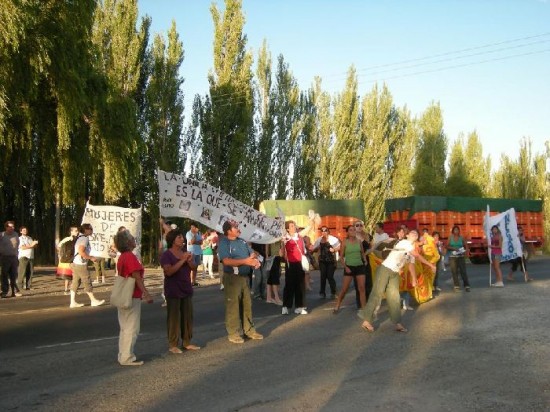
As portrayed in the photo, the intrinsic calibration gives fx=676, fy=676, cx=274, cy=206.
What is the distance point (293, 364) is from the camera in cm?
791

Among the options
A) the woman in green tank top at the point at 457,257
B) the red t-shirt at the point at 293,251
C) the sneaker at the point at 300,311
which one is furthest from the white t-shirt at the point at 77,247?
the woman in green tank top at the point at 457,257

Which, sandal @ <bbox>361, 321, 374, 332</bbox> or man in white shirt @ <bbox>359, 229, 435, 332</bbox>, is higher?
man in white shirt @ <bbox>359, 229, 435, 332</bbox>

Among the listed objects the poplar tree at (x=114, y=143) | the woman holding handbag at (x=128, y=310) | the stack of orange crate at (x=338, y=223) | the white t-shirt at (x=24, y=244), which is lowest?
the woman holding handbag at (x=128, y=310)

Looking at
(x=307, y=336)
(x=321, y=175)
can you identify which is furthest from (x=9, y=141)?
(x=321, y=175)

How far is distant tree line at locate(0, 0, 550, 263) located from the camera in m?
21.6

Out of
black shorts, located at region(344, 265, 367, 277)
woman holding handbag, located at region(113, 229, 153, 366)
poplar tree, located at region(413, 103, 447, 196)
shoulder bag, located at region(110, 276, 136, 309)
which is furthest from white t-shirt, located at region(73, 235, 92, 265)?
poplar tree, located at region(413, 103, 447, 196)

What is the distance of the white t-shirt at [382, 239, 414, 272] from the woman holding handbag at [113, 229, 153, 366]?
412 centimetres

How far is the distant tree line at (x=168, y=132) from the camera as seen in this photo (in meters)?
21.6

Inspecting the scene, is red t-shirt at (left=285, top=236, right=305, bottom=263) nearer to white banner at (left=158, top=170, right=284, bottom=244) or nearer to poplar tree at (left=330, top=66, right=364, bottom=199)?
white banner at (left=158, top=170, right=284, bottom=244)

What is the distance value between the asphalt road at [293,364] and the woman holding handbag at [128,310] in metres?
0.18

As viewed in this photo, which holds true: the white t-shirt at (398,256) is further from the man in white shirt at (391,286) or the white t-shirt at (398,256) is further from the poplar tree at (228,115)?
the poplar tree at (228,115)

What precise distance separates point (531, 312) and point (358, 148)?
114ft

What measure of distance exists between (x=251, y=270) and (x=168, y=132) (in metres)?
24.9

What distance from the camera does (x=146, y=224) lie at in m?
35.5
